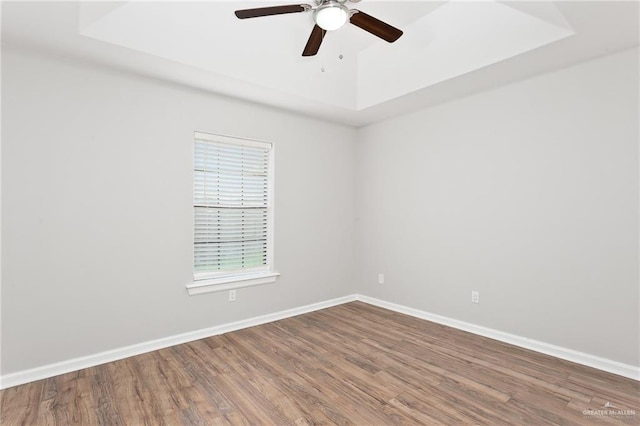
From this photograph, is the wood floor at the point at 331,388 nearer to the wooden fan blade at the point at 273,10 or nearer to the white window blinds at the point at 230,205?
the white window blinds at the point at 230,205

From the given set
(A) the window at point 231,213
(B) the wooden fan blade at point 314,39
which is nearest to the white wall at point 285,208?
(A) the window at point 231,213

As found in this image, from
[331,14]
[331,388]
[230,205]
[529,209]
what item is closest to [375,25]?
[331,14]

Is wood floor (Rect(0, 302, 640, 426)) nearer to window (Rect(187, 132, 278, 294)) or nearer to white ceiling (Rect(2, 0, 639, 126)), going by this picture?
window (Rect(187, 132, 278, 294))

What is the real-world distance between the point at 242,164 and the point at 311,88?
3.86 feet

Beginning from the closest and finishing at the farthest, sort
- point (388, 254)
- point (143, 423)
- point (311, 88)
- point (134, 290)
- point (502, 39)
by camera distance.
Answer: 1. point (143, 423)
2. point (502, 39)
3. point (134, 290)
4. point (311, 88)
5. point (388, 254)

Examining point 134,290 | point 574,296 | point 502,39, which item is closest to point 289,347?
point 134,290

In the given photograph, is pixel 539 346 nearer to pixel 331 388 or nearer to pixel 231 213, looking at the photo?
pixel 331 388

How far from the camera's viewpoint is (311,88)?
3711mm

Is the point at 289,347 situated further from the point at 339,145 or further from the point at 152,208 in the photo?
the point at 339,145

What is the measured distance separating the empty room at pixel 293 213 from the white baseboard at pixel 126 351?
0.6 inches

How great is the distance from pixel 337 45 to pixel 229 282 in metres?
2.95

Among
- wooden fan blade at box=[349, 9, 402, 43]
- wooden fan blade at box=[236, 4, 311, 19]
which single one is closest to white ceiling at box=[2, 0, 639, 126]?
wooden fan blade at box=[349, 9, 402, 43]

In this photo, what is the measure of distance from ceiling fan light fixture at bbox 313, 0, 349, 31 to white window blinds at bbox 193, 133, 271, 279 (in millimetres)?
1955

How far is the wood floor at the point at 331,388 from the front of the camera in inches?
83.9
